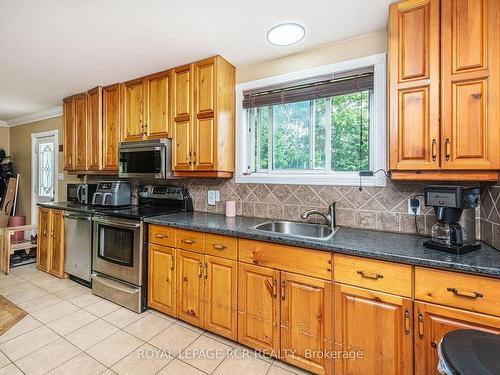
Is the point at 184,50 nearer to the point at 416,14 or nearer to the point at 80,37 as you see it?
the point at 80,37

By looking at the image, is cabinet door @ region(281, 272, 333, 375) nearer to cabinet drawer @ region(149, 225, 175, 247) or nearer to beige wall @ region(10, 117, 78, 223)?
cabinet drawer @ region(149, 225, 175, 247)

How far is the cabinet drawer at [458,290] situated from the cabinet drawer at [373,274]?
61mm

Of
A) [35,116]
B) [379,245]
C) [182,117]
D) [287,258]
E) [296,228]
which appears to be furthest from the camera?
[35,116]

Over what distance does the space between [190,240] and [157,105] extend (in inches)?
59.5

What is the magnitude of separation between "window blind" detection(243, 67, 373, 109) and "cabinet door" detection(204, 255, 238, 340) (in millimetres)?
1459

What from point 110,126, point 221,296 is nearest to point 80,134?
point 110,126

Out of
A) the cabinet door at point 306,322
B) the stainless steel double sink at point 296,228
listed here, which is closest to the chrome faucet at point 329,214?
the stainless steel double sink at point 296,228

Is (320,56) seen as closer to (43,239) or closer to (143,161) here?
(143,161)

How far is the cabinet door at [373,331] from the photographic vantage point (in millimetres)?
1335

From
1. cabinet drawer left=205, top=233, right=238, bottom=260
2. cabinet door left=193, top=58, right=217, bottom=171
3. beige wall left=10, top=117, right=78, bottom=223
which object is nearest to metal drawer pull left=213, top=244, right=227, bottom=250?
cabinet drawer left=205, top=233, right=238, bottom=260

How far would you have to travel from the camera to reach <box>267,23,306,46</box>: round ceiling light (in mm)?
1858

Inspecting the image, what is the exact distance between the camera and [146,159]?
267 cm

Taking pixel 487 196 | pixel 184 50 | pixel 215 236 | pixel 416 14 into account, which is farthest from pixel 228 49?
pixel 487 196

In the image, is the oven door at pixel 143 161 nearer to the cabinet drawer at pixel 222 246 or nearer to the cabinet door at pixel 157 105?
the cabinet door at pixel 157 105
